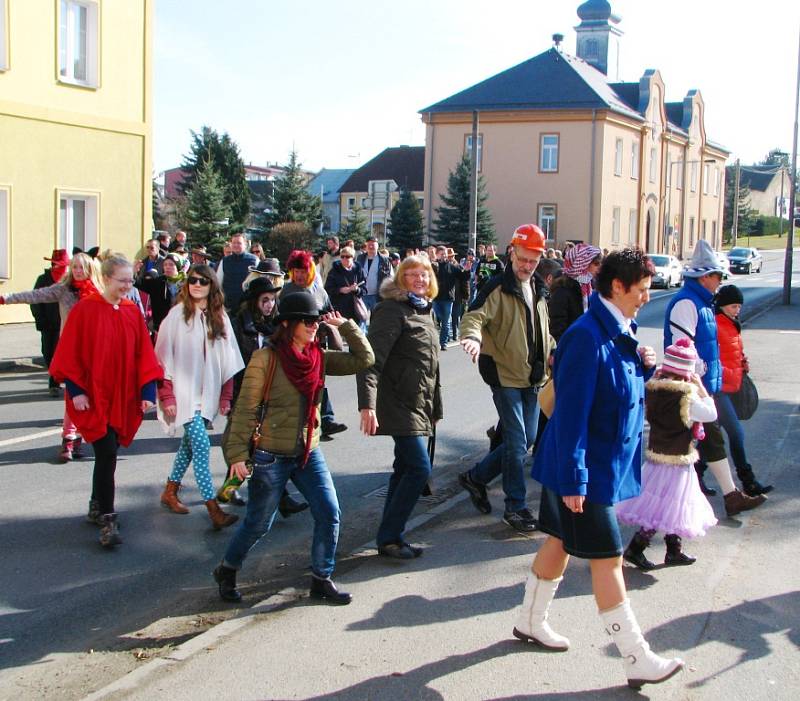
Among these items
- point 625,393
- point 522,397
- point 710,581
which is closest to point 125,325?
point 522,397

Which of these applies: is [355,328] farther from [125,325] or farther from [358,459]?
[358,459]

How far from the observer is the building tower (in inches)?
2751

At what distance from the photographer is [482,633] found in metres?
4.78

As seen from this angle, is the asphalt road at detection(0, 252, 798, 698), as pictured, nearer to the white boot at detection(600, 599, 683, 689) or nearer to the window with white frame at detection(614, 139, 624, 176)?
the white boot at detection(600, 599, 683, 689)

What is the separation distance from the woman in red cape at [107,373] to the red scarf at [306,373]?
1639 mm

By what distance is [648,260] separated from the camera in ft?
14.3

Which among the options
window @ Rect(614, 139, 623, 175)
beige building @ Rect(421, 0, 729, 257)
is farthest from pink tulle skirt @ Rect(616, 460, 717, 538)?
window @ Rect(614, 139, 623, 175)

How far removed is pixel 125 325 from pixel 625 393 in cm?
345

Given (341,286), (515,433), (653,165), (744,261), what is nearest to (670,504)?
(515,433)

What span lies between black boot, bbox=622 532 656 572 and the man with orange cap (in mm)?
856

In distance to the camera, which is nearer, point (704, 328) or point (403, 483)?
point (403, 483)

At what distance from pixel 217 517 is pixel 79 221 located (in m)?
16.3

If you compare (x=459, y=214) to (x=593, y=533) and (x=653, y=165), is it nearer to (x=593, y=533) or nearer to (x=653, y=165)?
(x=653, y=165)

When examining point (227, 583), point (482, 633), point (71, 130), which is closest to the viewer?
point (482, 633)
